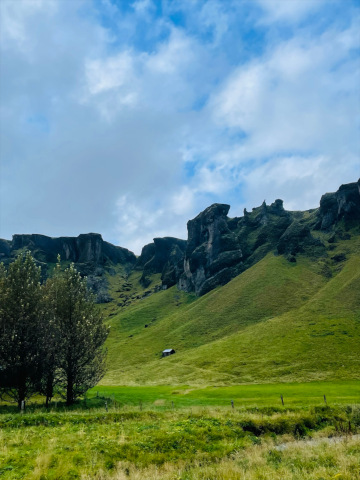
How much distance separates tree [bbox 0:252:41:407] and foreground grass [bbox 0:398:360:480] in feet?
36.9

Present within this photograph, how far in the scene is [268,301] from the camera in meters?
150

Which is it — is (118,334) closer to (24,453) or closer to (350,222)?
(350,222)

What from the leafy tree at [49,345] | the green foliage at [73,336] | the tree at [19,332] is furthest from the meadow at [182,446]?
the green foliage at [73,336]

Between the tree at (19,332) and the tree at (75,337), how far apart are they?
124 inches

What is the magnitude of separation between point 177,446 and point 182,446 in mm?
354

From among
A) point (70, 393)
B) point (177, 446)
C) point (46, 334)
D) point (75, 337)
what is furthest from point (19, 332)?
point (177, 446)

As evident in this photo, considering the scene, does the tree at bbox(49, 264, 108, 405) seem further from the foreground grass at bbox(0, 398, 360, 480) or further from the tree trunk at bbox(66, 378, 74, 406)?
the foreground grass at bbox(0, 398, 360, 480)

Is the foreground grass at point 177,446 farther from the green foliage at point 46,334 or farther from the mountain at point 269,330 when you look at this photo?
the mountain at point 269,330

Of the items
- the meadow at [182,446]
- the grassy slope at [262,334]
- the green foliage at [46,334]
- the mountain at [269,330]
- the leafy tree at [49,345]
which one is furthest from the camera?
the mountain at [269,330]

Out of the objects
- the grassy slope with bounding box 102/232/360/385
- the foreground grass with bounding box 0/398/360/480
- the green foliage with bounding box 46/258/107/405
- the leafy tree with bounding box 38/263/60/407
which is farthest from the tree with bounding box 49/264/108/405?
the grassy slope with bounding box 102/232/360/385

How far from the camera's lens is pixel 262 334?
118062 millimetres

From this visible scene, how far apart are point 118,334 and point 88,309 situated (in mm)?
158755

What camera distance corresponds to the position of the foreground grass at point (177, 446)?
52.0 feet

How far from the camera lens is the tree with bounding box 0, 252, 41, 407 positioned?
35.4m
